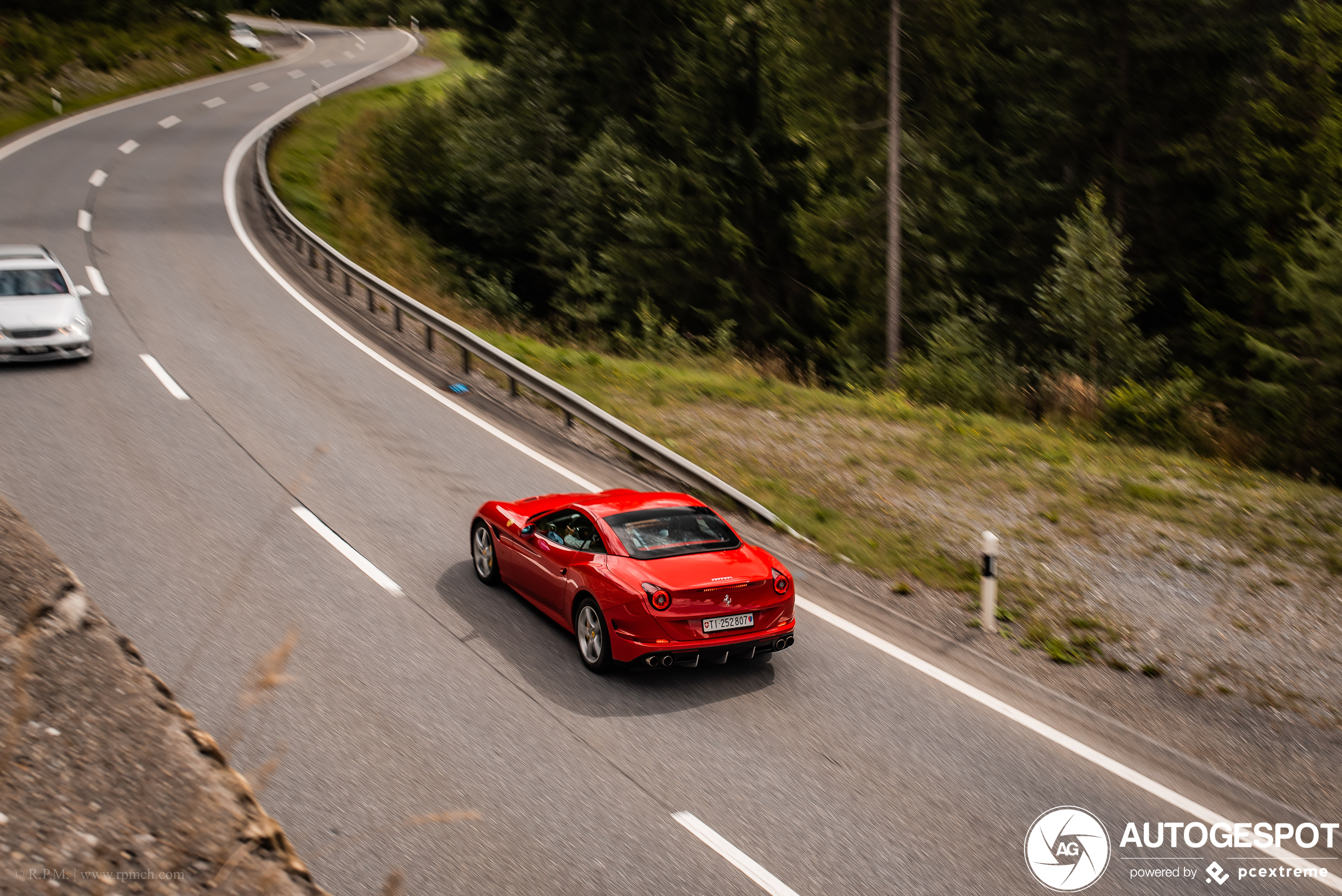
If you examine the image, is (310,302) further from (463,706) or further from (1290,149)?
(1290,149)

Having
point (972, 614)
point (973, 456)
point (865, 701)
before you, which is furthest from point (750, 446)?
point (865, 701)

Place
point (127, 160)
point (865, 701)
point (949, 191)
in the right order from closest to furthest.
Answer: point (865, 701)
point (949, 191)
point (127, 160)

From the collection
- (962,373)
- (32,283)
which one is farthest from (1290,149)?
(32,283)

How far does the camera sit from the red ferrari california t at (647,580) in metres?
8.22

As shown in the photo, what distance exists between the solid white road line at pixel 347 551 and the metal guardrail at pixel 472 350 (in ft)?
13.8

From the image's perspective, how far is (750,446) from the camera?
1462cm

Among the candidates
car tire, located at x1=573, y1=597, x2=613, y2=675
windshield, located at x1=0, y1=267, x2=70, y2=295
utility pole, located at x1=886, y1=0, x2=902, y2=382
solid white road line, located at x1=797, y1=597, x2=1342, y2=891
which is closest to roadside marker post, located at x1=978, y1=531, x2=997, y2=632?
solid white road line, located at x1=797, y1=597, x2=1342, y2=891

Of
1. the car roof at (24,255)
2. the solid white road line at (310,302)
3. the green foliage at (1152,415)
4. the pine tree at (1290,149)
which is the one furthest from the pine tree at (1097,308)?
the car roof at (24,255)

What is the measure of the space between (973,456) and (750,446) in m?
3.04

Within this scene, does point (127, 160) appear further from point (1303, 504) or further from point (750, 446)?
point (1303, 504)

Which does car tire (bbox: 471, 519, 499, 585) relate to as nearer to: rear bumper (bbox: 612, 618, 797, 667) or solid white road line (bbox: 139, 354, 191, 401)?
rear bumper (bbox: 612, 618, 797, 667)

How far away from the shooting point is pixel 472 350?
1681cm

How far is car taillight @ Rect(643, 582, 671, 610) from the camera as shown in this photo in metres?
8.16

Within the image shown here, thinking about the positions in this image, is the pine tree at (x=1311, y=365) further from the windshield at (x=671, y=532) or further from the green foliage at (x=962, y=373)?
the windshield at (x=671, y=532)
